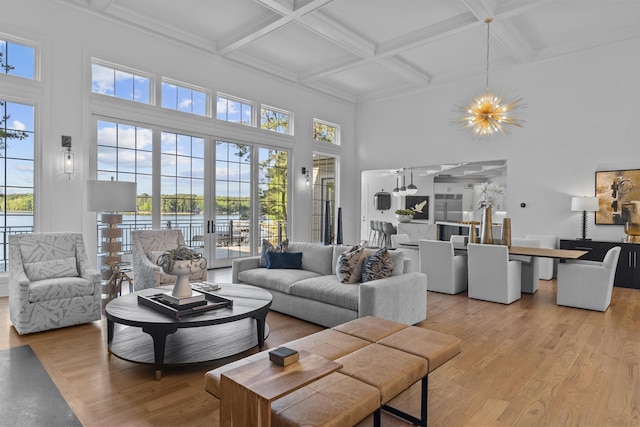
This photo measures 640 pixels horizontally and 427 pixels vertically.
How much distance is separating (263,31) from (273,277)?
4.05 metres

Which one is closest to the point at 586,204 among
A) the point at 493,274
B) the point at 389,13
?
the point at 493,274

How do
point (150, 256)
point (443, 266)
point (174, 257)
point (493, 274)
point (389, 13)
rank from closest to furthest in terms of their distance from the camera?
1. point (174, 257)
2. point (150, 256)
3. point (493, 274)
4. point (443, 266)
5. point (389, 13)

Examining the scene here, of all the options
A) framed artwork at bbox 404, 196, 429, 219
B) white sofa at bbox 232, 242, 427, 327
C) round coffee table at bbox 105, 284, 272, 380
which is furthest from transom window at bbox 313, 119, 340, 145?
round coffee table at bbox 105, 284, 272, 380

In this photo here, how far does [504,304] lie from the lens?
498cm

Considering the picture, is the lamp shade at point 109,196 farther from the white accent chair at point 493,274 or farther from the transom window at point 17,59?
the white accent chair at point 493,274

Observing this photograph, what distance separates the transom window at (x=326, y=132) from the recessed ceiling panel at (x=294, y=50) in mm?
1580

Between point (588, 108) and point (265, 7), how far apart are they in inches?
229

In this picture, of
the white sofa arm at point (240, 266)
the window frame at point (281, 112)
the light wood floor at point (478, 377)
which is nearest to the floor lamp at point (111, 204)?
the light wood floor at point (478, 377)

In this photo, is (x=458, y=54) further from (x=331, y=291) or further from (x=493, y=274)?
(x=331, y=291)

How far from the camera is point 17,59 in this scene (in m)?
5.09

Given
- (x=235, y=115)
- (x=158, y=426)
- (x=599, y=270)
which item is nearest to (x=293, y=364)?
(x=158, y=426)

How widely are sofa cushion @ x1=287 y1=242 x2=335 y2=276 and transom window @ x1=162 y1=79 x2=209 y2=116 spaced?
12.2 ft

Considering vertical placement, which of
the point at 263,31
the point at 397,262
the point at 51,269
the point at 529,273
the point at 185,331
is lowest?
the point at 185,331

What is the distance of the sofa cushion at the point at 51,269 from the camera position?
13.0ft
